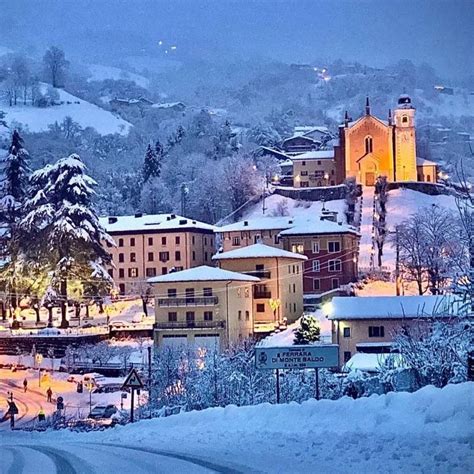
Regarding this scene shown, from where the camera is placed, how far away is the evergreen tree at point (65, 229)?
25.1ft

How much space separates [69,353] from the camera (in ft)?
29.2

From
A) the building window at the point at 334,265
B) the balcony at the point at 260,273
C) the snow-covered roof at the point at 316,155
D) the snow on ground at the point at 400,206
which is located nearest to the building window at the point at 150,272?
the balcony at the point at 260,273

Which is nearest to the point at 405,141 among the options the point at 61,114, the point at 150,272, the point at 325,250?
the point at 325,250

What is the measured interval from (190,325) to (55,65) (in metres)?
5.17

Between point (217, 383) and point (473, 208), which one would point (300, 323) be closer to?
point (217, 383)

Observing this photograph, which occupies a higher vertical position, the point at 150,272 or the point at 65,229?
the point at 65,229

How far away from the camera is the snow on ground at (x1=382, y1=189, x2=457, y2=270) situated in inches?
462

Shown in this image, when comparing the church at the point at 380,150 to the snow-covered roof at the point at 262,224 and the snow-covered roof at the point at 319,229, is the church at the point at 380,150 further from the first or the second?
the snow-covered roof at the point at 262,224

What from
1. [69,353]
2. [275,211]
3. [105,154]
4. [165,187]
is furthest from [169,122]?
[69,353]

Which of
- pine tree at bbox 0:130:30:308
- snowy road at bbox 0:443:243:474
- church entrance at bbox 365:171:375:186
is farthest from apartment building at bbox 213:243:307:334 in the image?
snowy road at bbox 0:443:243:474

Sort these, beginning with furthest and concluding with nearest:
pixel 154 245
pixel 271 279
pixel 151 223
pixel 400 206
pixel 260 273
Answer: pixel 400 206 → pixel 151 223 → pixel 154 245 → pixel 260 273 → pixel 271 279

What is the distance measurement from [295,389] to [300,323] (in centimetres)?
321

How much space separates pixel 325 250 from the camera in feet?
42.0

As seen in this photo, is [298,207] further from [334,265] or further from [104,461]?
[104,461]
